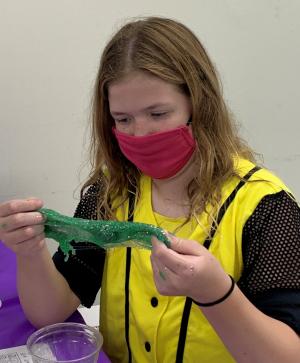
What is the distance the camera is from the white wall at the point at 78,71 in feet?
4.80

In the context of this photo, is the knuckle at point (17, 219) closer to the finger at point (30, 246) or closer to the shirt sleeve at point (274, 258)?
the finger at point (30, 246)

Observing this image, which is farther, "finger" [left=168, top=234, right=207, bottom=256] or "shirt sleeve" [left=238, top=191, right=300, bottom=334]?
"shirt sleeve" [left=238, top=191, right=300, bottom=334]

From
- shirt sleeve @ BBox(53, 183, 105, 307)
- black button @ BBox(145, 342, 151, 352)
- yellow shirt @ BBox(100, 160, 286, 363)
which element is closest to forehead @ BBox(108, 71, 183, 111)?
yellow shirt @ BBox(100, 160, 286, 363)

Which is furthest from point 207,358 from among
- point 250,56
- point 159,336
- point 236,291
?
point 250,56

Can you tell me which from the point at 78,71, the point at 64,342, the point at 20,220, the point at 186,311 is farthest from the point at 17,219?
the point at 78,71

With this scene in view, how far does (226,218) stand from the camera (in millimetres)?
823

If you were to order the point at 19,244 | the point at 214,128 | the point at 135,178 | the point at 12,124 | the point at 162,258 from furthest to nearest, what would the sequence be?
the point at 12,124, the point at 135,178, the point at 214,128, the point at 19,244, the point at 162,258

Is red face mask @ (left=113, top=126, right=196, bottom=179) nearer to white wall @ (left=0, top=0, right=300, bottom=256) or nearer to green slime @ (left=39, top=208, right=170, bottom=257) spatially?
green slime @ (left=39, top=208, right=170, bottom=257)

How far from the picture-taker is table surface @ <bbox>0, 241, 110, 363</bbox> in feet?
2.71

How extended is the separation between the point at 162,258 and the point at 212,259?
0.24 ft

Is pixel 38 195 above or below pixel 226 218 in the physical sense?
below

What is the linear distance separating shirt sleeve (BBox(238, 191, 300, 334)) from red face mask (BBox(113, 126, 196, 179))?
174 millimetres

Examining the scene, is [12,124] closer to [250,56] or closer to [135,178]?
[135,178]

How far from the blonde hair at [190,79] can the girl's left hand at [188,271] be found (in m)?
0.22
